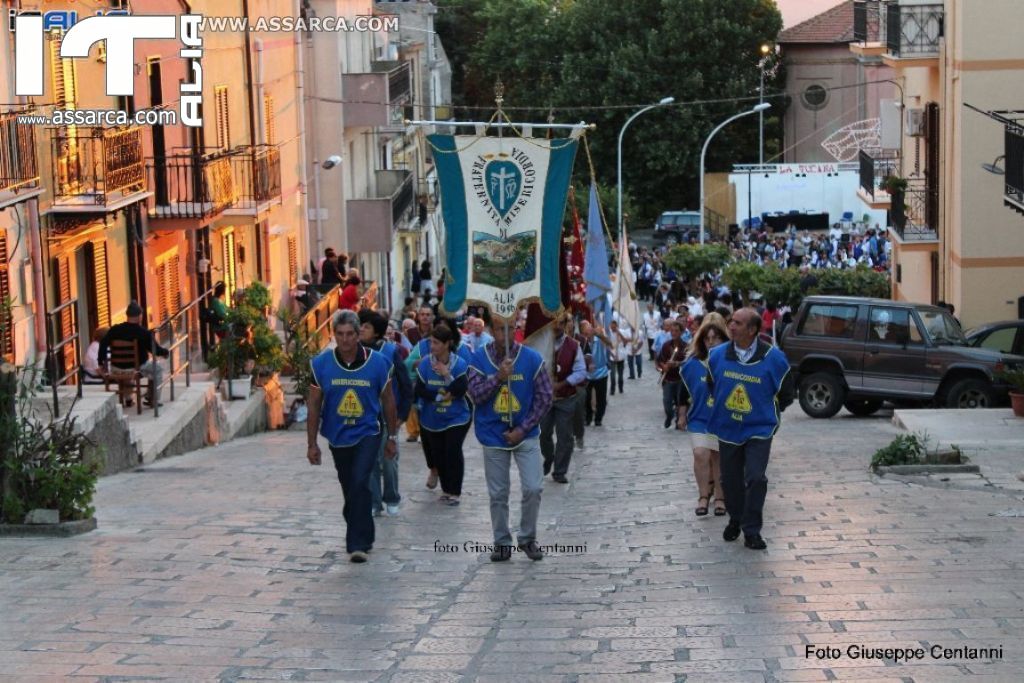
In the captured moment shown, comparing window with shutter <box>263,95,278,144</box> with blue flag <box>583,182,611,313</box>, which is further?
window with shutter <box>263,95,278,144</box>

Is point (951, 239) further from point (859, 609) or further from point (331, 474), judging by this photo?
point (859, 609)

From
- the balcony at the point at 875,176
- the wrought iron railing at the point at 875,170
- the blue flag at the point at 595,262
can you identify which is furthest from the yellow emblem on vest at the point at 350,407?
the wrought iron railing at the point at 875,170

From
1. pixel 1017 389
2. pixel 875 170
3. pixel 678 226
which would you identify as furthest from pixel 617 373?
pixel 678 226

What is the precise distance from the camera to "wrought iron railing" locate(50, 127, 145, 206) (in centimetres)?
1962

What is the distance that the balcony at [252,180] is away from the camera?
92.7ft

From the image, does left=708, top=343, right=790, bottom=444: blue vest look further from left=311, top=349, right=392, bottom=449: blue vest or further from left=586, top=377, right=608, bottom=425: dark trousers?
left=586, top=377, right=608, bottom=425: dark trousers

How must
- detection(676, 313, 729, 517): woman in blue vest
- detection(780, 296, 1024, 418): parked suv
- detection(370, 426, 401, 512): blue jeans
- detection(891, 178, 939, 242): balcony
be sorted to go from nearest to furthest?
1. detection(676, 313, 729, 517): woman in blue vest
2. detection(370, 426, 401, 512): blue jeans
3. detection(780, 296, 1024, 418): parked suv
4. detection(891, 178, 939, 242): balcony

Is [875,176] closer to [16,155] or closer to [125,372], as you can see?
[125,372]

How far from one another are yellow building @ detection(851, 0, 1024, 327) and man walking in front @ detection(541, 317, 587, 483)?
13.6 m

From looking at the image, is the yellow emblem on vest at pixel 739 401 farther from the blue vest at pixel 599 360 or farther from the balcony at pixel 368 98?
the balcony at pixel 368 98

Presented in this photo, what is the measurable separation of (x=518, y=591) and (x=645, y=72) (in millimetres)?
54106

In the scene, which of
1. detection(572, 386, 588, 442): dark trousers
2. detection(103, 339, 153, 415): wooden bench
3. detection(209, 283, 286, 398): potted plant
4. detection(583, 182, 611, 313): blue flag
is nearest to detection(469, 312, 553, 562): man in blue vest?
detection(572, 386, 588, 442): dark trousers

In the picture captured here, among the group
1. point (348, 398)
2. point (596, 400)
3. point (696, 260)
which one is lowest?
point (596, 400)

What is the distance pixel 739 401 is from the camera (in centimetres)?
1083
